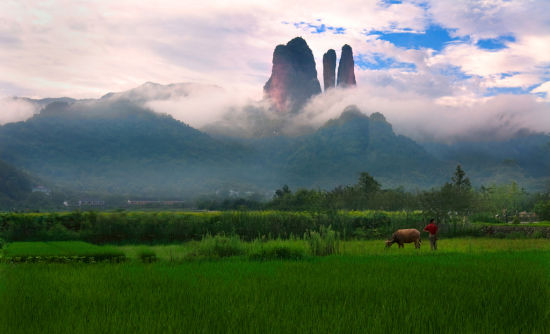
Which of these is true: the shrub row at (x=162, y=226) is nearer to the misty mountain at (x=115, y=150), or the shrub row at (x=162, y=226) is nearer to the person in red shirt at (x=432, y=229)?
the person in red shirt at (x=432, y=229)

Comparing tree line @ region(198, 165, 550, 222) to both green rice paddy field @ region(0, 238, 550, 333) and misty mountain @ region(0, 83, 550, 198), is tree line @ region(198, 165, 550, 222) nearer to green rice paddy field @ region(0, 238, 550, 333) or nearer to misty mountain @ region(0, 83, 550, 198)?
green rice paddy field @ region(0, 238, 550, 333)

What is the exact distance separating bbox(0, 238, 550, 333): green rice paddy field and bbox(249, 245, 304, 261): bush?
2761mm

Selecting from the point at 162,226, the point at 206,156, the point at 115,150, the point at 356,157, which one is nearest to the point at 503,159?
the point at 356,157

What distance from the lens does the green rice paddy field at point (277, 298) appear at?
217 inches

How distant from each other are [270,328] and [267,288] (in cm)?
279

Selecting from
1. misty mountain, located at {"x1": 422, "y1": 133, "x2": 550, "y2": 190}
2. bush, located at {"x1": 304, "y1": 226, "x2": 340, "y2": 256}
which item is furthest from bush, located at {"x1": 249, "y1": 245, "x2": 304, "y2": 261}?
misty mountain, located at {"x1": 422, "y1": 133, "x2": 550, "y2": 190}

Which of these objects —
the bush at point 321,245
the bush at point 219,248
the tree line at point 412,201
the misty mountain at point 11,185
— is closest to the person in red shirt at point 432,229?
the bush at point 321,245

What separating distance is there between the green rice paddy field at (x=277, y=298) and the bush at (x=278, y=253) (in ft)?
9.06

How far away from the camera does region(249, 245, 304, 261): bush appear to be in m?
14.5

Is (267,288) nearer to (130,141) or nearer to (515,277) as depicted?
(515,277)

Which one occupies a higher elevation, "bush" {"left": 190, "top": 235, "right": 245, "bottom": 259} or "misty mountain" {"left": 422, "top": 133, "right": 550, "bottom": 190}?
"misty mountain" {"left": 422, "top": 133, "right": 550, "bottom": 190}

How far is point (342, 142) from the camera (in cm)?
14238

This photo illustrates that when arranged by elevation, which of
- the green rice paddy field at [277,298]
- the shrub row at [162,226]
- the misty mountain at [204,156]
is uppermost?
the misty mountain at [204,156]

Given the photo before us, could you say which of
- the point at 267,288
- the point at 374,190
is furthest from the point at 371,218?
the point at 374,190
